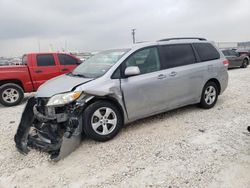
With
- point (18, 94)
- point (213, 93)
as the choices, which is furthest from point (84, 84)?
point (18, 94)

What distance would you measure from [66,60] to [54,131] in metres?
4.79

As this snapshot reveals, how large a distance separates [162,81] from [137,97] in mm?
663

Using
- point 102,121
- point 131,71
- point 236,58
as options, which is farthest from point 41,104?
point 236,58

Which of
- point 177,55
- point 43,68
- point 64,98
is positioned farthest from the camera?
point 43,68

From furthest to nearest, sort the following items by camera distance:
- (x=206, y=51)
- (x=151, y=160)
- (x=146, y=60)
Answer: (x=206, y=51)
(x=146, y=60)
(x=151, y=160)

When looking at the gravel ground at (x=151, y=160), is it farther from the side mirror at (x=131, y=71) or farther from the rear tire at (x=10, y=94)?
the rear tire at (x=10, y=94)

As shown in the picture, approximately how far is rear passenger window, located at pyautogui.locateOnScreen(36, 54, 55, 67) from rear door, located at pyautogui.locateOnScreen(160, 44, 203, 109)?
182 inches

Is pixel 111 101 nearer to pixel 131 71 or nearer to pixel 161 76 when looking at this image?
pixel 131 71

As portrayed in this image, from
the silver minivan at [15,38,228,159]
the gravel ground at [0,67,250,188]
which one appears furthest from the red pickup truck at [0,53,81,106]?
the silver minivan at [15,38,228,159]

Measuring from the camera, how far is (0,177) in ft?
8.84

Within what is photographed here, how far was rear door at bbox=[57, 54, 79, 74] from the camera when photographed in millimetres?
7391

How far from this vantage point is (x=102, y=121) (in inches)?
133

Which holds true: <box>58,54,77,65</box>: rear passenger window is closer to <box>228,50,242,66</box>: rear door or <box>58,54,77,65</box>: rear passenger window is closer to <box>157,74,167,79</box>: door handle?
<box>157,74,167,79</box>: door handle

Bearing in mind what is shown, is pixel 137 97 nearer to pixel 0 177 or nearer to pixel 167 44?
pixel 167 44
